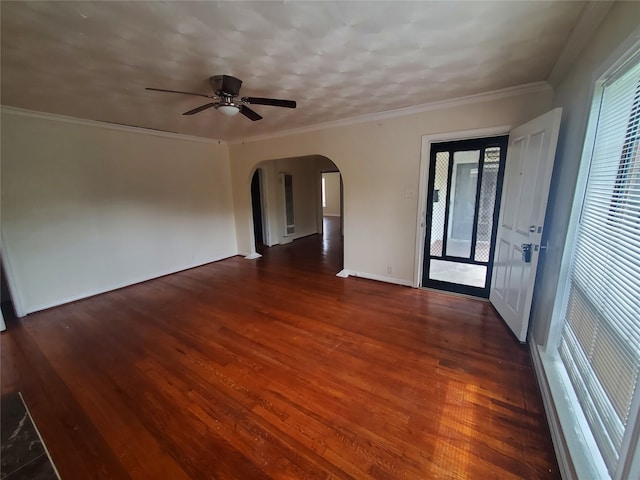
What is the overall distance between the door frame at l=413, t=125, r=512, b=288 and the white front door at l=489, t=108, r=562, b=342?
0.87 feet

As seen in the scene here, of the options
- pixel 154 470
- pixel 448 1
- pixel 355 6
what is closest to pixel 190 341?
pixel 154 470

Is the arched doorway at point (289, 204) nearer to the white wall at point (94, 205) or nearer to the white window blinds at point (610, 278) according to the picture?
the white wall at point (94, 205)

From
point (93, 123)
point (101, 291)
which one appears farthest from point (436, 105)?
point (101, 291)

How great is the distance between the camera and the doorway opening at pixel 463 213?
3.10 metres

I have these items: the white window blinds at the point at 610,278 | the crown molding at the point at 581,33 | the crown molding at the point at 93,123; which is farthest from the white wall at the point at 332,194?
the white window blinds at the point at 610,278

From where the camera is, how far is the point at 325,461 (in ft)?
4.60

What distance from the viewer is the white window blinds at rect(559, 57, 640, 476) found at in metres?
1.12

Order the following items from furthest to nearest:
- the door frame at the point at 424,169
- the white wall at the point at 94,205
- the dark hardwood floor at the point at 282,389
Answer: the white wall at the point at 94,205, the door frame at the point at 424,169, the dark hardwood floor at the point at 282,389

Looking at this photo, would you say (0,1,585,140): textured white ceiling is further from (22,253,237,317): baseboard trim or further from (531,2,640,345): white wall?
(22,253,237,317): baseboard trim

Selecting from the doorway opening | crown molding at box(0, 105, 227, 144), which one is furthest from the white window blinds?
crown molding at box(0, 105, 227, 144)

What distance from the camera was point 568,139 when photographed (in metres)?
2.01

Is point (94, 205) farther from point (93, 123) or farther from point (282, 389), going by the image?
point (282, 389)

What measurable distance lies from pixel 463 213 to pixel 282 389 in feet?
9.75

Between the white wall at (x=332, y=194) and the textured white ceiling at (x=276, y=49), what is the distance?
913 centimetres
